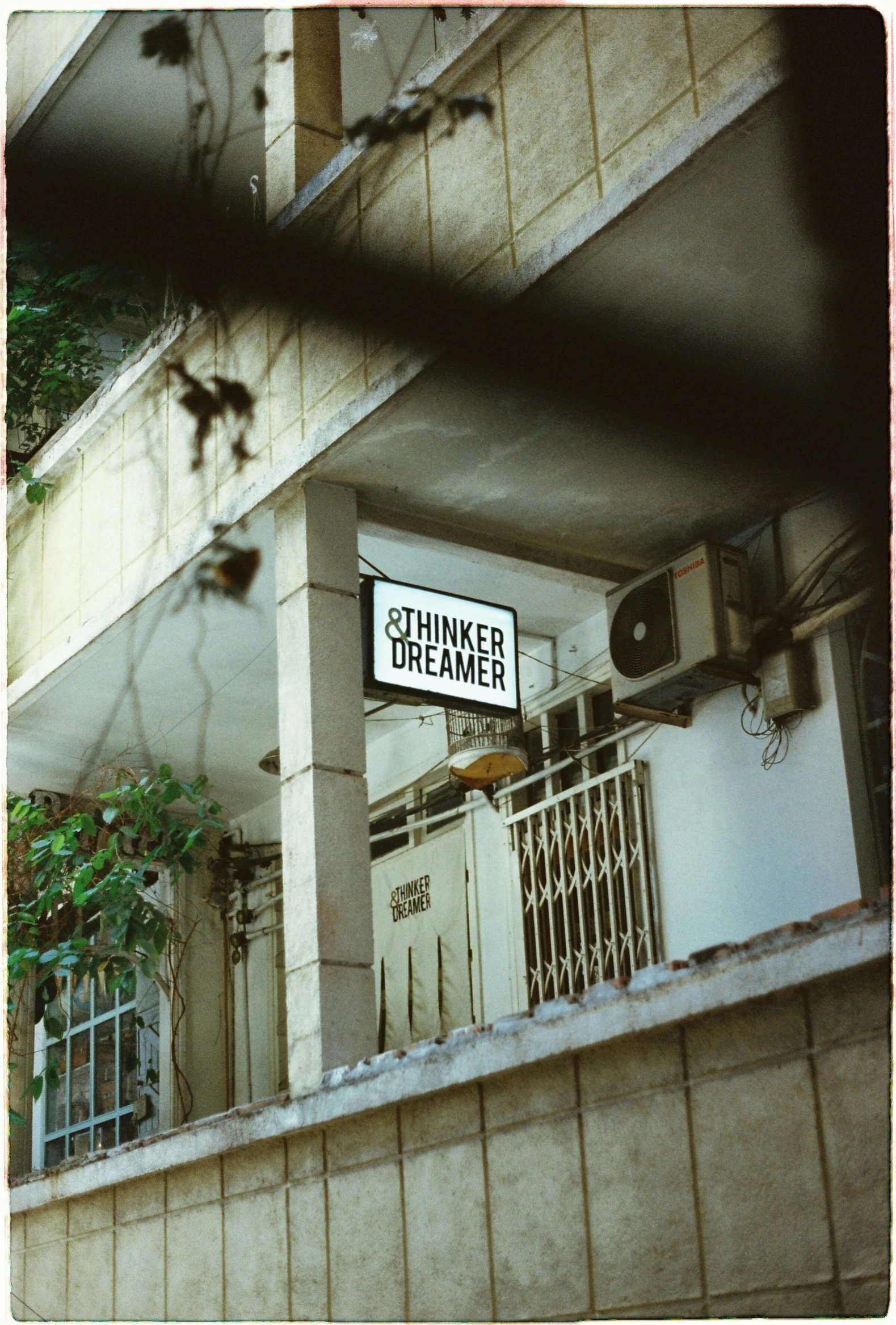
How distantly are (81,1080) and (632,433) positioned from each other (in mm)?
6432

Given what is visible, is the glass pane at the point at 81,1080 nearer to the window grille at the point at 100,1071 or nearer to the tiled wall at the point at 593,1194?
the window grille at the point at 100,1071

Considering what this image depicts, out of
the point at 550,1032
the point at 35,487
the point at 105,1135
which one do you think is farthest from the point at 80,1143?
the point at 550,1032

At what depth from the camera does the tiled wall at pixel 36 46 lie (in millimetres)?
9250

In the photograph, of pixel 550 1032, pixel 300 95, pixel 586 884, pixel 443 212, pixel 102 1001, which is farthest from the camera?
pixel 102 1001

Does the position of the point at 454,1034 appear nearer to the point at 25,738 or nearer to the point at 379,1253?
the point at 379,1253

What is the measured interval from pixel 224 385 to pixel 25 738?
3151 mm

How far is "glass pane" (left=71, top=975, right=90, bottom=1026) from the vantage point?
10555 mm

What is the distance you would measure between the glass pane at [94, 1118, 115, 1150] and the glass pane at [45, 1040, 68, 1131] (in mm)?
319

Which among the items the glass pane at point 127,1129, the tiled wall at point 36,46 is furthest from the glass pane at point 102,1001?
the tiled wall at point 36,46

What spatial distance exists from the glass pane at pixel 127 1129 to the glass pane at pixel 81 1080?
344 mm

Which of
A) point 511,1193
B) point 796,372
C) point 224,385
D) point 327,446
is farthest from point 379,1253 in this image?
point 224,385

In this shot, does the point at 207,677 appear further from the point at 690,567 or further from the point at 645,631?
the point at 690,567

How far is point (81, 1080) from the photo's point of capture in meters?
10.5

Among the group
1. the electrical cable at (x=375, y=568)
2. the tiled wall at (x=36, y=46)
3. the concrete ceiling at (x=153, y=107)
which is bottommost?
the electrical cable at (x=375, y=568)
